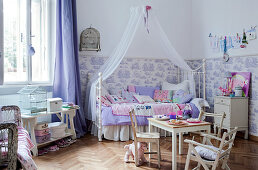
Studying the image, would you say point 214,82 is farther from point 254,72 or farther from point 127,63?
point 127,63

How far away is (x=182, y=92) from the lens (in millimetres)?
5254

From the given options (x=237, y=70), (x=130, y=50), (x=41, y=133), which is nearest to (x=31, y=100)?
(x=41, y=133)

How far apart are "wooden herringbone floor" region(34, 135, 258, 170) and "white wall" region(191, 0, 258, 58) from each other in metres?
1.99

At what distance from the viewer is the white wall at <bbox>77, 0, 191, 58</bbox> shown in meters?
5.41

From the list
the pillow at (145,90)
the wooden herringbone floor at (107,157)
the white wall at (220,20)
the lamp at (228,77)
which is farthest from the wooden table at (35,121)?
the white wall at (220,20)

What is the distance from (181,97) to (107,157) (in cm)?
229

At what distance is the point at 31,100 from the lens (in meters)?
3.80

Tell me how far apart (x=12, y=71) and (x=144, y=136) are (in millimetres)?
2436

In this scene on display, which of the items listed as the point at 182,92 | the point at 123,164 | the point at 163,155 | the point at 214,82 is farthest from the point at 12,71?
the point at 214,82

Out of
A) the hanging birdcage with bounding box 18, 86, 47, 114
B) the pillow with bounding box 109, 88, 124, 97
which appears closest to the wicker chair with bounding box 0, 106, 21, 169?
the hanging birdcage with bounding box 18, 86, 47, 114

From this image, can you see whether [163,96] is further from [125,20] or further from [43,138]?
[43,138]

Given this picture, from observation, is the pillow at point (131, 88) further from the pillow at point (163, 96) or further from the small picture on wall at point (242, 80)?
the small picture on wall at point (242, 80)

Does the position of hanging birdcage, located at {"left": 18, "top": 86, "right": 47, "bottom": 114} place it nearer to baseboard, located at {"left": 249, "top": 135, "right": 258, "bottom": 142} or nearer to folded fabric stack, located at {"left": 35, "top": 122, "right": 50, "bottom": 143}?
folded fabric stack, located at {"left": 35, "top": 122, "right": 50, "bottom": 143}

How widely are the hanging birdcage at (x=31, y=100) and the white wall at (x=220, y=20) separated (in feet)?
12.6
